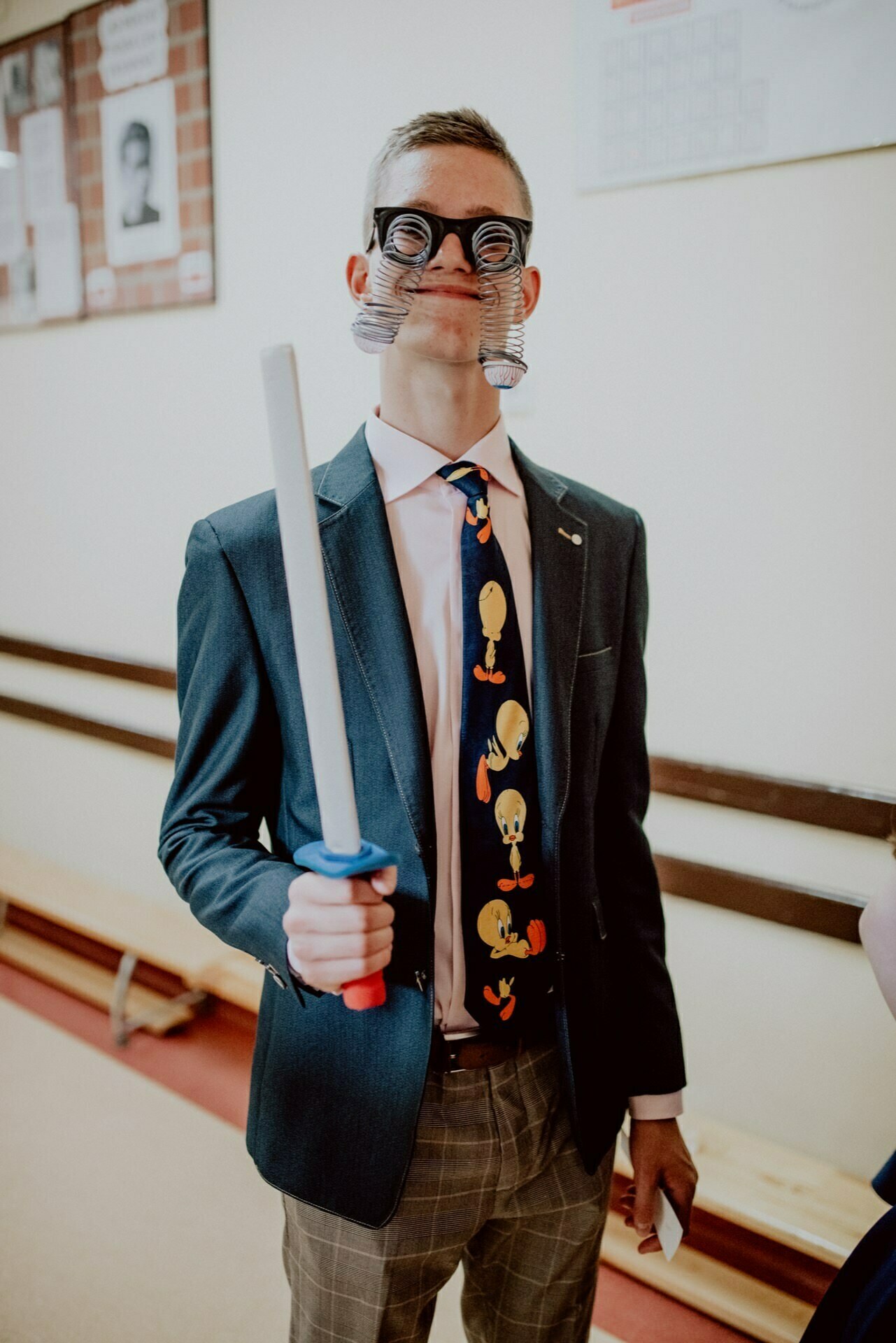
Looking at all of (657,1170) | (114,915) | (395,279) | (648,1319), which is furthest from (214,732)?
(114,915)

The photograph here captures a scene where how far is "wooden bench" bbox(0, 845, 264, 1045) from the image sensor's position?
8.50 ft

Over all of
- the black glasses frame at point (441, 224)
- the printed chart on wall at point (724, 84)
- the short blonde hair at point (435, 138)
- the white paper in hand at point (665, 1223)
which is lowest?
the white paper in hand at point (665, 1223)

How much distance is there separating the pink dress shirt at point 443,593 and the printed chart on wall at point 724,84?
40.6 inches

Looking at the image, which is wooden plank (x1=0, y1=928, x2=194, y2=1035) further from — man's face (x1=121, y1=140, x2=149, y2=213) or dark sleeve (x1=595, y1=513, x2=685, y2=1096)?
man's face (x1=121, y1=140, x2=149, y2=213)

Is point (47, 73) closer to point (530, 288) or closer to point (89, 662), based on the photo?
point (89, 662)

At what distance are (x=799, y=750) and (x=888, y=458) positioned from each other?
1.91 ft

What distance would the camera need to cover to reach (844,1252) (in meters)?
1.62

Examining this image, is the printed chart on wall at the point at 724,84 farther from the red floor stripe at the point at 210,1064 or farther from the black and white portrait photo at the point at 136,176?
the red floor stripe at the point at 210,1064

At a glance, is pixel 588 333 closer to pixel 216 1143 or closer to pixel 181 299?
pixel 181 299

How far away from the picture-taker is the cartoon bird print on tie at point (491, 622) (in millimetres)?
978

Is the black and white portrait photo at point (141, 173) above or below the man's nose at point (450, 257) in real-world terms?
above

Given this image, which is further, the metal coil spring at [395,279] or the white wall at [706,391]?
the white wall at [706,391]

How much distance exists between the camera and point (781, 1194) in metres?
1.77

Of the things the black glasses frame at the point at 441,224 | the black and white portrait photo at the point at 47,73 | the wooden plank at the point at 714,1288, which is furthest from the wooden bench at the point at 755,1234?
the black and white portrait photo at the point at 47,73
